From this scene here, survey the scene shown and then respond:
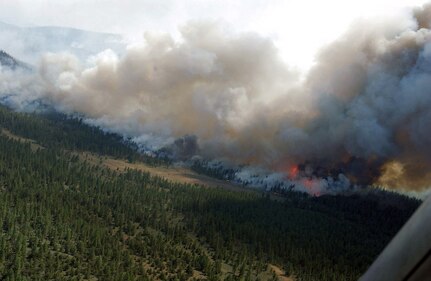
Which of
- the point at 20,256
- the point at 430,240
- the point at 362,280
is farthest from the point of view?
the point at 20,256

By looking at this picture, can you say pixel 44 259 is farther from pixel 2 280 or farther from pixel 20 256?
pixel 2 280

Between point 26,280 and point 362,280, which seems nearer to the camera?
point 362,280

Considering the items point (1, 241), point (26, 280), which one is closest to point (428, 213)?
point (26, 280)

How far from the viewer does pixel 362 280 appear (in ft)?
22.3

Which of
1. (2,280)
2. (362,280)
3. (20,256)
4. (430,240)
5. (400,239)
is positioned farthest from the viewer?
(20,256)

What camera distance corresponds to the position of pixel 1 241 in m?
197

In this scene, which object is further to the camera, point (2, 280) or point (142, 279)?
point (142, 279)

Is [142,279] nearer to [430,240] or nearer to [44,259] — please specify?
[44,259]

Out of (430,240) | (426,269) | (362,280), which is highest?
(430,240)

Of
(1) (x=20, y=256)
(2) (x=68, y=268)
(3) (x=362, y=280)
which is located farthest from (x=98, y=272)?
(3) (x=362, y=280)

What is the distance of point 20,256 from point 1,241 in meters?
16.7

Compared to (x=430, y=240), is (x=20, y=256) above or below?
below

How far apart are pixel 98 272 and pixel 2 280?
41.5 m

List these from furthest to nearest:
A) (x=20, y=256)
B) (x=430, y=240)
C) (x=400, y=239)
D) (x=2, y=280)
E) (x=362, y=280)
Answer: (x=20, y=256) → (x=2, y=280) → (x=362, y=280) → (x=400, y=239) → (x=430, y=240)
